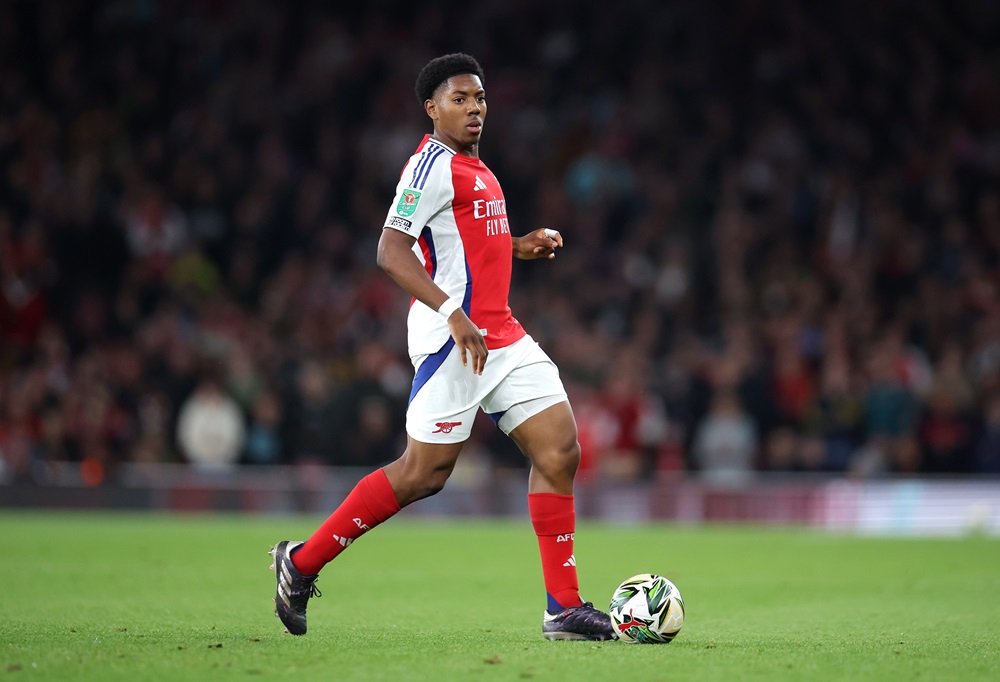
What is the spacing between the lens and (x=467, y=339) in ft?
19.3

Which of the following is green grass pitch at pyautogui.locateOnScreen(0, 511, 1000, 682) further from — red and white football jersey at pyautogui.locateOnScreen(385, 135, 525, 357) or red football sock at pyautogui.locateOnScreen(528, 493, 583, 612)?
red and white football jersey at pyautogui.locateOnScreen(385, 135, 525, 357)

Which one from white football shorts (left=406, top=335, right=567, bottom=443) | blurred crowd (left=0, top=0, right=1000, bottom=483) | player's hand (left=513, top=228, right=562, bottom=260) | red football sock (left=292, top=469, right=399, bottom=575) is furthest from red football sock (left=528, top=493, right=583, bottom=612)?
blurred crowd (left=0, top=0, right=1000, bottom=483)

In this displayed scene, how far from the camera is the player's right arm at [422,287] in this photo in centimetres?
587

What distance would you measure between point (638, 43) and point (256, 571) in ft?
42.9

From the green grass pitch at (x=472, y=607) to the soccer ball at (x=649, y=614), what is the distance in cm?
11

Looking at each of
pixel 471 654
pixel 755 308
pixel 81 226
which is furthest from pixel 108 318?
pixel 471 654

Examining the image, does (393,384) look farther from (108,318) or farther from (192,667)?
(192,667)

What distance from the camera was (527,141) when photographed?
20.4 m

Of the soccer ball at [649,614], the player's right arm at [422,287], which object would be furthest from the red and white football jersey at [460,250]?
the soccer ball at [649,614]

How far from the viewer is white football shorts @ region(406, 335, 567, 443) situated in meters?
6.15

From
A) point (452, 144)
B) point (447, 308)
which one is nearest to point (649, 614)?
point (447, 308)

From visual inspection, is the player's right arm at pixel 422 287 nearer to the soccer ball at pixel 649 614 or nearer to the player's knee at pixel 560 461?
the player's knee at pixel 560 461

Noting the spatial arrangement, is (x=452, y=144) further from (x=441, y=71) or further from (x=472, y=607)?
(x=472, y=607)

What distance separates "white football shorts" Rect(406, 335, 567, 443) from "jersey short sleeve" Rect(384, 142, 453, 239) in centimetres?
54
